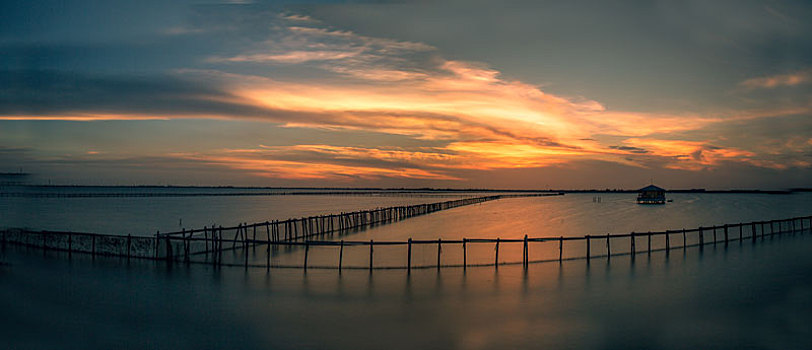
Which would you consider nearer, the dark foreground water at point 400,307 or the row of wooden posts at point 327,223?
the dark foreground water at point 400,307

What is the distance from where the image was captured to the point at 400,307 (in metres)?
16.6

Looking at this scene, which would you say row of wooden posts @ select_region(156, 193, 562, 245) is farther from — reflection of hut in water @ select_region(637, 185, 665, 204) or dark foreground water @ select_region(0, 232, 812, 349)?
reflection of hut in water @ select_region(637, 185, 665, 204)

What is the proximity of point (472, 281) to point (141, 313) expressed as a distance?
11.0m

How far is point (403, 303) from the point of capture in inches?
674

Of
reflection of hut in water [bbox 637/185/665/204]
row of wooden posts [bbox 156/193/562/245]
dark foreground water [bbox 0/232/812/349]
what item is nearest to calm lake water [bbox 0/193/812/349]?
dark foreground water [bbox 0/232/812/349]

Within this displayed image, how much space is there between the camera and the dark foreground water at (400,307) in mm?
13242

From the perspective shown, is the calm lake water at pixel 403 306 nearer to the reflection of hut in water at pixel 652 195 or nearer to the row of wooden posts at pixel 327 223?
the row of wooden posts at pixel 327 223

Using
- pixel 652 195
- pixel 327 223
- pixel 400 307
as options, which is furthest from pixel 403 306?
pixel 652 195

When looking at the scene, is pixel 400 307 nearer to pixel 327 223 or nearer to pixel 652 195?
pixel 327 223

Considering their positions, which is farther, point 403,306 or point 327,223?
point 327,223

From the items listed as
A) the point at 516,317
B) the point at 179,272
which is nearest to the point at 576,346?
the point at 516,317

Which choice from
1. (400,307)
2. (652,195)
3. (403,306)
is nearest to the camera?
(400,307)

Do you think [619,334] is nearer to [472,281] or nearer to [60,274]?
[472,281]

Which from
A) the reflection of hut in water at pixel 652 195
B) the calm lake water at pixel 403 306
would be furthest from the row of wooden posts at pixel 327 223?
the reflection of hut in water at pixel 652 195
